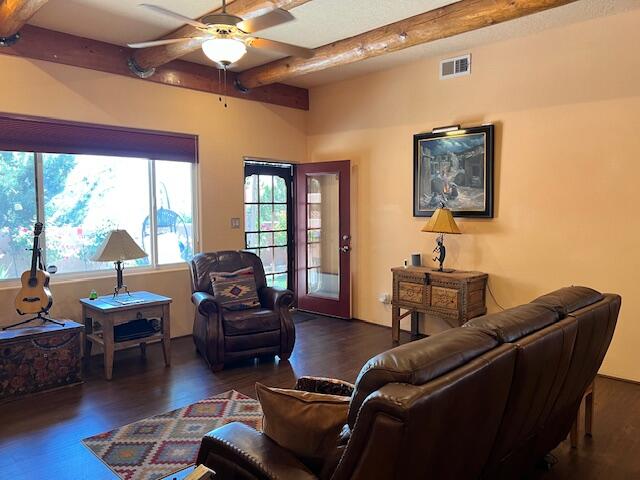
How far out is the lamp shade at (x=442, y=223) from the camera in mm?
4707

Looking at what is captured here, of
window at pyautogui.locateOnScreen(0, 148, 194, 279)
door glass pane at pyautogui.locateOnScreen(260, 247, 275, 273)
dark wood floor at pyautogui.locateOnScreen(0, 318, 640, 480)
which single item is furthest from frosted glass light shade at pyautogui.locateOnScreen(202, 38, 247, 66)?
door glass pane at pyautogui.locateOnScreen(260, 247, 275, 273)

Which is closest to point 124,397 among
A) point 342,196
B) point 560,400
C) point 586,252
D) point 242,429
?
point 242,429

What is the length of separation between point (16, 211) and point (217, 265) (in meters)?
1.78

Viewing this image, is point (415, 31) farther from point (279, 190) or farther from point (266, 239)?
point (266, 239)

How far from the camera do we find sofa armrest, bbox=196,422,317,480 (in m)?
1.54

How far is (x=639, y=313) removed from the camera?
393cm

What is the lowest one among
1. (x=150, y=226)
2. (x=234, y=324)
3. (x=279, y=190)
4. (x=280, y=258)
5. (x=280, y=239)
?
Result: (x=234, y=324)

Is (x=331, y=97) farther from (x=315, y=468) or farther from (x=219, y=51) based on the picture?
(x=315, y=468)

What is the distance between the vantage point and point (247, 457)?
1.63 m

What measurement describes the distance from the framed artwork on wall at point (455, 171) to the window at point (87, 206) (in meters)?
2.50

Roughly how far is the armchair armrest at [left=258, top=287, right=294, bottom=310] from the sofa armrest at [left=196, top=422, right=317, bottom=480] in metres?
2.62

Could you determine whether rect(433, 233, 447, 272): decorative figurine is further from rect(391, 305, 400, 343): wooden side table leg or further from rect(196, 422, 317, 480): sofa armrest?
rect(196, 422, 317, 480): sofa armrest

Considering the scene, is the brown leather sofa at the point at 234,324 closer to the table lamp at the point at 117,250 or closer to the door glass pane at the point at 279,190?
the table lamp at the point at 117,250

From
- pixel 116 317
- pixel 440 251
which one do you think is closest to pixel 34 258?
pixel 116 317
